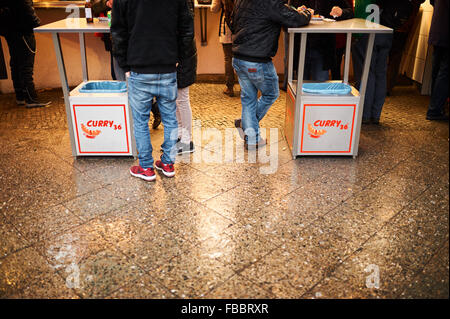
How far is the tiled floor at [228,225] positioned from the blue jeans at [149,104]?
28 cm

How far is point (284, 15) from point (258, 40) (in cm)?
32

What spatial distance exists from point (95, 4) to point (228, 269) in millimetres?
3525

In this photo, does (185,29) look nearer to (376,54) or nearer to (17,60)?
(376,54)

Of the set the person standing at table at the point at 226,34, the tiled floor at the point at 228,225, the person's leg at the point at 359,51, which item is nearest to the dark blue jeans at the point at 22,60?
the tiled floor at the point at 228,225

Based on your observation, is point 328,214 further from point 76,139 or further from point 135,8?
point 76,139

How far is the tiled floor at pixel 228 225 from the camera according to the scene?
2512 mm

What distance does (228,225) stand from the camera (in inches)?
122

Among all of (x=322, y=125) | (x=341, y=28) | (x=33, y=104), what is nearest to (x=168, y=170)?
(x=322, y=125)

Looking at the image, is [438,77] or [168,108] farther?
[438,77]

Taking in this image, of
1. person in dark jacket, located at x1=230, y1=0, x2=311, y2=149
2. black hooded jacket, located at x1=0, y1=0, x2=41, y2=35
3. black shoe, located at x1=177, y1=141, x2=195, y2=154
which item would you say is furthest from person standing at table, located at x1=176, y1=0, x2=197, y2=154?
black hooded jacket, located at x1=0, y1=0, x2=41, y2=35

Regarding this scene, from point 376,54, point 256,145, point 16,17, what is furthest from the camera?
point 16,17

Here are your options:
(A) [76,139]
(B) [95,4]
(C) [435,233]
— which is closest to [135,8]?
(A) [76,139]

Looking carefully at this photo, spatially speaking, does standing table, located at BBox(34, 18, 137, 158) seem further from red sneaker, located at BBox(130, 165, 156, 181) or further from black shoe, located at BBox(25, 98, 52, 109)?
black shoe, located at BBox(25, 98, 52, 109)

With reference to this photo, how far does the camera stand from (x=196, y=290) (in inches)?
97.3
